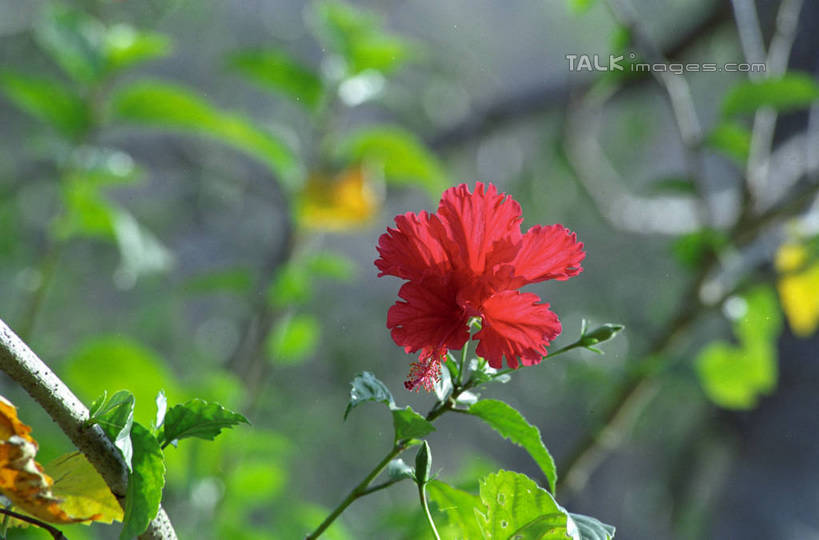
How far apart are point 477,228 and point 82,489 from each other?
0.40 feet

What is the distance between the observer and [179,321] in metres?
1.49

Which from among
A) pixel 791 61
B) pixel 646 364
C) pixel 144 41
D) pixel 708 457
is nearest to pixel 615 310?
pixel 708 457

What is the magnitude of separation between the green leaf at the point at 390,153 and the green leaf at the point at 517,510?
1.89ft

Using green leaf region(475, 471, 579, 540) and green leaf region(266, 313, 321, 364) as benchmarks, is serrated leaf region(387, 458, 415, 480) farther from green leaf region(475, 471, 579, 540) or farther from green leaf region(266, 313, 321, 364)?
green leaf region(266, 313, 321, 364)

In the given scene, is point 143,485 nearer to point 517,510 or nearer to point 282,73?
point 517,510

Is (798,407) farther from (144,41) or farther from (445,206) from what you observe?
(445,206)

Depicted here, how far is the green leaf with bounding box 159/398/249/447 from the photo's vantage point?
7.8 inches

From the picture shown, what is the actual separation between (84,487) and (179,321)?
4.35ft

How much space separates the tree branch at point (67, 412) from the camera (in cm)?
18

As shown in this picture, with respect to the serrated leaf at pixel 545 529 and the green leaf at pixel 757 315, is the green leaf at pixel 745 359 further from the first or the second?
the serrated leaf at pixel 545 529

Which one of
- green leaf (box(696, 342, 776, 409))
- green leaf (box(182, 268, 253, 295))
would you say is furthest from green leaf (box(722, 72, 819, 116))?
green leaf (box(182, 268, 253, 295))

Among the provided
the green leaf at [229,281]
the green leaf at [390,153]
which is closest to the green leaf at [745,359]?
the green leaf at [390,153]

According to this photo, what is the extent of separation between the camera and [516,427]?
0.21m

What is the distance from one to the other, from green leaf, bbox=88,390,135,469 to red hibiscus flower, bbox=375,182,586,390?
0.07 m
